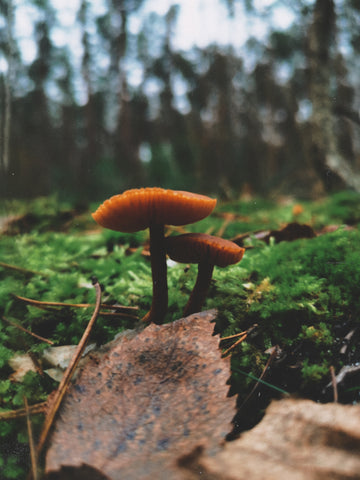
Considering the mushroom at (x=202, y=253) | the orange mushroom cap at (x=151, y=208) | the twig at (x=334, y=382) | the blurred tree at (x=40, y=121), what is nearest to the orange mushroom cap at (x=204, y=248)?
the mushroom at (x=202, y=253)

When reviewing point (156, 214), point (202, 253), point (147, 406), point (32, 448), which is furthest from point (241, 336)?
point (32, 448)

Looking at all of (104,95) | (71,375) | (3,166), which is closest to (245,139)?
(104,95)

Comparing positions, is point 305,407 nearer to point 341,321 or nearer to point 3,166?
point 341,321

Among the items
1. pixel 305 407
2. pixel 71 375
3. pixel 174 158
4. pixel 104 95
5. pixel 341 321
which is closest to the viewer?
pixel 305 407

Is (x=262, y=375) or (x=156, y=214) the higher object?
(x=156, y=214)

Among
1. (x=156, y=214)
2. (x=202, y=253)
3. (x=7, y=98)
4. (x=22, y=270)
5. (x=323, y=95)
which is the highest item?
(x=323, y=95)

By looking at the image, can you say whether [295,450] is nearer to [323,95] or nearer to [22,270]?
[22,270]

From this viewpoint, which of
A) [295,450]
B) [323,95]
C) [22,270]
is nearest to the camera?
[295,450]

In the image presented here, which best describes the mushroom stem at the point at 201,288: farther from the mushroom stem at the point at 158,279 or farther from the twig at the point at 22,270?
the twig at the point at 22,270
